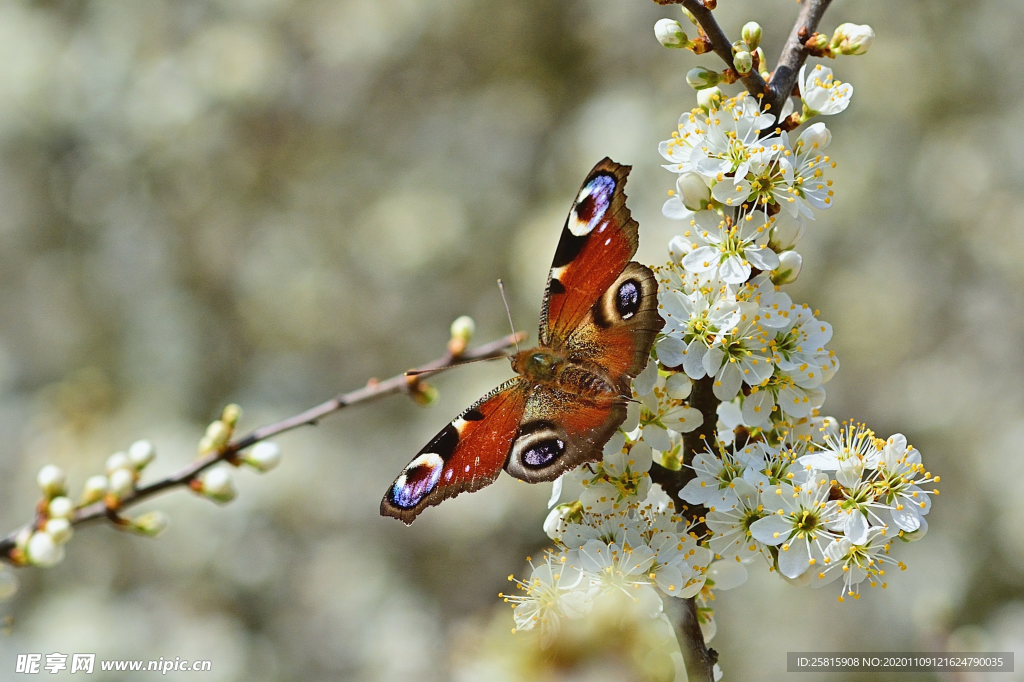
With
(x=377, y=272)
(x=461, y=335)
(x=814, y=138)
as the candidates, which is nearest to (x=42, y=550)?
(x=461, y=335)

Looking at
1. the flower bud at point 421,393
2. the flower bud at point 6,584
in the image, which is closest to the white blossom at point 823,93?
the flower bud at point 421,393

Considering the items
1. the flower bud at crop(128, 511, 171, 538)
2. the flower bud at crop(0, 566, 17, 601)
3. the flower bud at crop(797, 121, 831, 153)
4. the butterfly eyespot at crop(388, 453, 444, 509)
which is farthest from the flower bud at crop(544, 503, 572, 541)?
the flower bud at crop(0, 566, 17, 601)

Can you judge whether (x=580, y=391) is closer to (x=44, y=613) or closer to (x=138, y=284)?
(x=44, y=613)

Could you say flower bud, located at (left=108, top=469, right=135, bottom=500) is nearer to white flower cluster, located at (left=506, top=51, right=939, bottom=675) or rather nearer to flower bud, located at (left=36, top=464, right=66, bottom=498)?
flower bud, located at (left=36, top=464, right=66, bottom=498)

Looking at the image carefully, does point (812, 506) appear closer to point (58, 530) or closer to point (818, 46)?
point (818, 46)

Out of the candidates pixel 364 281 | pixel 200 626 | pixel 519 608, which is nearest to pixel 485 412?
pixel 519 608

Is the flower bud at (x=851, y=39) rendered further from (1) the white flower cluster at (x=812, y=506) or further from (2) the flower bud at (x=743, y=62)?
(1) the white flower cluster at (x=812, y=506)
